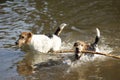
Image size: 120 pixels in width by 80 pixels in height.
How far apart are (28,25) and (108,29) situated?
2800 millimetres

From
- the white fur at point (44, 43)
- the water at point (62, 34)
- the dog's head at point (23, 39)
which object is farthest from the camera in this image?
the white fur at point (44, 43)

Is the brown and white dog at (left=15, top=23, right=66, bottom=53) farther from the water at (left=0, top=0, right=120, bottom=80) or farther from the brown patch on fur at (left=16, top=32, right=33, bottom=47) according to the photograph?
the water at (left=0, top=0, right=120, bottom=80)

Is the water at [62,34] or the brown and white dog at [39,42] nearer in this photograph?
the water at [62,34]

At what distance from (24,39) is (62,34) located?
7.69ft

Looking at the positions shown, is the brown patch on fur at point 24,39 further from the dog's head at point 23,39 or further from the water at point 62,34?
the water at point 62,34

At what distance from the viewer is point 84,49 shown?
819cm

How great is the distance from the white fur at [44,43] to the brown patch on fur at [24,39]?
0.43 feet

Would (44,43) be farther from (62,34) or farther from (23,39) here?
(62,34)

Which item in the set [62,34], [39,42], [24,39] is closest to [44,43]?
[39,42]

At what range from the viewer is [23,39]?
8.40 m

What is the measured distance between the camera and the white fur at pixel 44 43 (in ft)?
28.4

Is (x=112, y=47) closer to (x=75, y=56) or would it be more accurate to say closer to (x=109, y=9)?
(x=75, y=56)

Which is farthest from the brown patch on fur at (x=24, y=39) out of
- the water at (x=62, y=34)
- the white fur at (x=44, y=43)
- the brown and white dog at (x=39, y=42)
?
the water at (x=62, y=34)

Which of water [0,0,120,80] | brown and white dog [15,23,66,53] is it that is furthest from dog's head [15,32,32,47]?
water [0,0,120,80]
